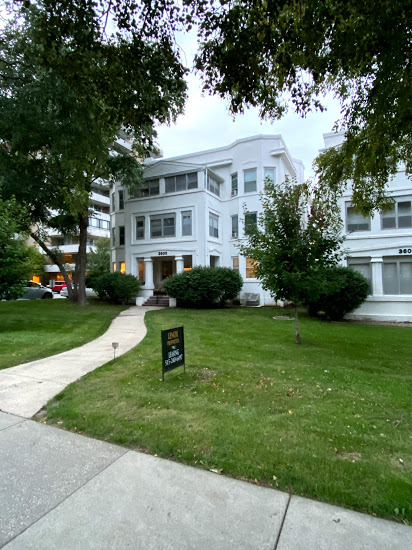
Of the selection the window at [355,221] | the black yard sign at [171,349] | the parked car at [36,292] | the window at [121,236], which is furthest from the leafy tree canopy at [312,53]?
the parked car at [36,292]

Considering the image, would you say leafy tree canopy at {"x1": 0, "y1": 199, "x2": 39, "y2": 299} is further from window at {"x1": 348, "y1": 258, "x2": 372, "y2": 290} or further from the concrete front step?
window at {"x1": 348, "y1": 258, "x2": 372, "y2": 290}

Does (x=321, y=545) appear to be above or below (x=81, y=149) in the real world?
below

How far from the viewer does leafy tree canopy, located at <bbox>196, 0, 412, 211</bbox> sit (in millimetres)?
4062

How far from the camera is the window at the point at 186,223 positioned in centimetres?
2006

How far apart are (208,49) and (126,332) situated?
8.33m

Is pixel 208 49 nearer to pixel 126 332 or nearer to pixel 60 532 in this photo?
pixel 60 532

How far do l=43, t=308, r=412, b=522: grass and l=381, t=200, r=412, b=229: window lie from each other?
10.4 meters

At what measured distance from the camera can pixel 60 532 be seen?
2055 mm

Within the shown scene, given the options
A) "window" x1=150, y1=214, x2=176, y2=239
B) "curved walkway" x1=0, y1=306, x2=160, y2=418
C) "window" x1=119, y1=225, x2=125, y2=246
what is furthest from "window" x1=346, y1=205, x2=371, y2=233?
"window" x1=119, y1=225, x2=125, y2=246

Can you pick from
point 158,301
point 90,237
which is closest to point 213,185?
point 158,301

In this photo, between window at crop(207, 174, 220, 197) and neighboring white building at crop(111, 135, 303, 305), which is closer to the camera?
neighboring white building at crop(111, 135, 303, 305)

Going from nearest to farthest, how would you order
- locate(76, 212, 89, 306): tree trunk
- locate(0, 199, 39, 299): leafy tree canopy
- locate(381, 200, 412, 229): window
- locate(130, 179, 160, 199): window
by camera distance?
locate(0, 199, 39, 299): leafy tree canopy < locate(381, 200, 412, 229): window < locate(76, 212, 89, 306): tree trunk < locate(130, 179, 160, 199): window

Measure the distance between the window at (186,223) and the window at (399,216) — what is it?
36.4 feet

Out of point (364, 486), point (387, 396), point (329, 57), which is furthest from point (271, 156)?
point (364, 486)
